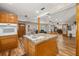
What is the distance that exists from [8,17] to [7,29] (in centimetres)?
23

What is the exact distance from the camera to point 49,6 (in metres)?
1.12

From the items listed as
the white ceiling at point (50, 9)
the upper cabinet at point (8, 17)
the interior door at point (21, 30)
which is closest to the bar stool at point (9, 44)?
the interior door at point (21, 30)

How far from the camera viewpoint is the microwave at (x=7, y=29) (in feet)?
4.09

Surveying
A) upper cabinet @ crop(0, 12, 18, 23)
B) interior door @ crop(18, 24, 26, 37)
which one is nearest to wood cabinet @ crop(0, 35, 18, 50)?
interior door @ crop(18, 24, 26, 37)

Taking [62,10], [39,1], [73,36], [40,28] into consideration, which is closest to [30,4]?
[39,1]

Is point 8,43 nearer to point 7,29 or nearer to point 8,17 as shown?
point 7,29

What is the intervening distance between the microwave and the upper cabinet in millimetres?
80

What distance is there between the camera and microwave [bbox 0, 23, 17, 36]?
1247mm

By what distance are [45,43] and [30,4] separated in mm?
732

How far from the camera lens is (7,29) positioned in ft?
4.40

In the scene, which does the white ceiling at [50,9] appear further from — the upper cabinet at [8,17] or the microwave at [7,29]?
the microwave at [7,29]

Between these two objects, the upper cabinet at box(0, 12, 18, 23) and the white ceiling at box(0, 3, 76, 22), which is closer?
the white ceiling at box(0, 3, 76, 22)

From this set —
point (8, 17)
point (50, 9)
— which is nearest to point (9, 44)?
point (8, 17)

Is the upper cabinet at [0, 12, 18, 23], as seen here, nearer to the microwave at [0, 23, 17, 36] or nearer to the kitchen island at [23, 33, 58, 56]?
the microwave at [0, 23, 17, 36]
